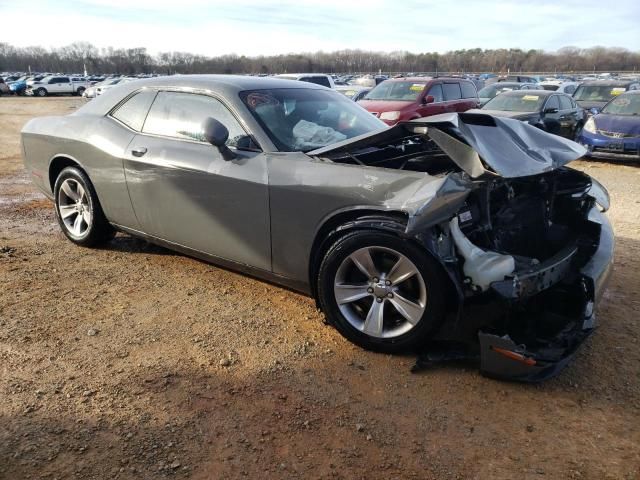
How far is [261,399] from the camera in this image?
268 centimetres

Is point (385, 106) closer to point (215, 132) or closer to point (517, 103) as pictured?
point (517, 103)

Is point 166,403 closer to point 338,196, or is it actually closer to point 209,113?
point 338,196

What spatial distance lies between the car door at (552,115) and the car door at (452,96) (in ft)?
6.47

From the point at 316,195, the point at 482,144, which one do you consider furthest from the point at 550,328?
the point at 316,195

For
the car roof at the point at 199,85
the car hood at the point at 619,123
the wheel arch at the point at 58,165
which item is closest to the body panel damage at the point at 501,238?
the car roof at the point at 199,85

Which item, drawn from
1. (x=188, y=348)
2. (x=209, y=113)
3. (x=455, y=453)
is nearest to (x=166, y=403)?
(x=188, y=348)

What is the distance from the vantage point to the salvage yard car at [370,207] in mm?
2807

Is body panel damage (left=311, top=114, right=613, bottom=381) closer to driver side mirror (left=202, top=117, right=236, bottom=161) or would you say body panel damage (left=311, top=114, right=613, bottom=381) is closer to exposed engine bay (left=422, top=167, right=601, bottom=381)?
exposed engine bay (left=422, top=167, right=601, bottom=381)

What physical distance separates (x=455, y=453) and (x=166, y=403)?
1451 millimetres

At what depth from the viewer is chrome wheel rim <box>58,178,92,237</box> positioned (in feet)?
15.6

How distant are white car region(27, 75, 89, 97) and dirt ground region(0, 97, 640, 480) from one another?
42.8 m

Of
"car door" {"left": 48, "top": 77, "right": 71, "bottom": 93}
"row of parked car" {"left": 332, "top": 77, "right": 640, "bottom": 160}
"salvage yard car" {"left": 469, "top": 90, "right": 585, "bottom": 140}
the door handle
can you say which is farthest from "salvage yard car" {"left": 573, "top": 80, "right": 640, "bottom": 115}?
"car door" {"left": 48, "top": 77, "right": 71, "bottom": 93}

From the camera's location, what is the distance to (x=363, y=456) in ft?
7.48

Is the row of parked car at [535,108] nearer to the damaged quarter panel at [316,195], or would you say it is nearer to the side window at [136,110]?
the side window at [136,110]
